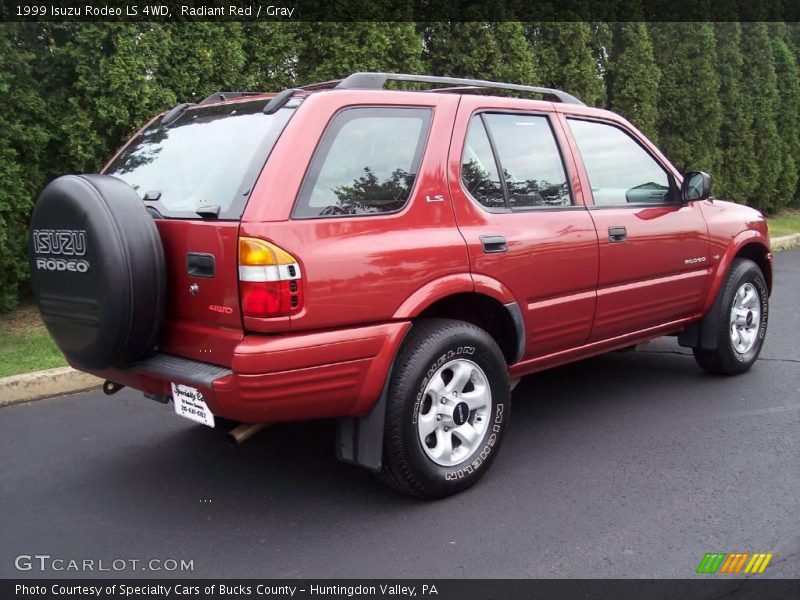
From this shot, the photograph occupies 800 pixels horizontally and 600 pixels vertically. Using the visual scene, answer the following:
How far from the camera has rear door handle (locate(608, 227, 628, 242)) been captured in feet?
14.3

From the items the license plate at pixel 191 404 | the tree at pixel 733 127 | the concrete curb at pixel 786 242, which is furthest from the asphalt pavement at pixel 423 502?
the tree at pixel 733 127

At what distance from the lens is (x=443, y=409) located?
11.8ft

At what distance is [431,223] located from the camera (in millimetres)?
3537

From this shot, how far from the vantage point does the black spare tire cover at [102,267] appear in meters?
3.13

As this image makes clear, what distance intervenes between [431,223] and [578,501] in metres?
1.48

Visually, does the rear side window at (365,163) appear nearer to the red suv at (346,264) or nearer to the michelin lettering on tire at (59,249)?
the red suv at (346,264)

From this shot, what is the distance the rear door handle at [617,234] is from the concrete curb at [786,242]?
29.4 ft

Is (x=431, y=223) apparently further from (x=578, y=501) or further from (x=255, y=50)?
(x=255, y=50)

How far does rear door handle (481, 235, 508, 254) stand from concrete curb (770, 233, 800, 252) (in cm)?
996

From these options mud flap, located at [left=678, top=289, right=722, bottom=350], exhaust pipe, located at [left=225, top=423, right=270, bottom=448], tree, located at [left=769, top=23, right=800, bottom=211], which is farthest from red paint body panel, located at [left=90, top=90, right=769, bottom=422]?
tree, located at [left=769, top=23, right=800, bottom=211]

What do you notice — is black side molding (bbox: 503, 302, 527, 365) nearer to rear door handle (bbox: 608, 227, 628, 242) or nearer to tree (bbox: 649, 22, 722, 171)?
rear door handle (bbox: 608, 227, 628, 242)
